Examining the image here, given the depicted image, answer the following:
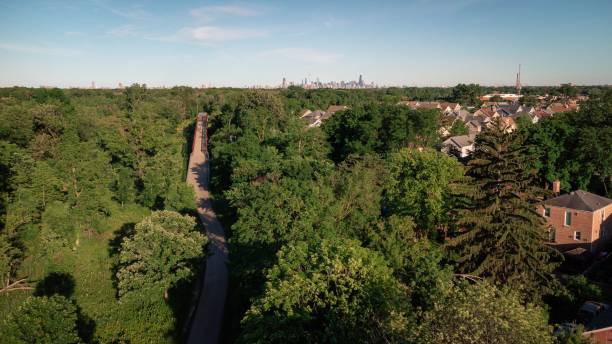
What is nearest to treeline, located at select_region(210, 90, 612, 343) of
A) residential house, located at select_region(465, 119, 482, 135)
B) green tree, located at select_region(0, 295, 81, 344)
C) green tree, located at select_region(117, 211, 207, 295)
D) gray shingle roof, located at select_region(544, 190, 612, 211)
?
green tree, located at select_region(117, 211, 207, 295)

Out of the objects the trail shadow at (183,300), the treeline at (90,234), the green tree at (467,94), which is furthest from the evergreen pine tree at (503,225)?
the green tree at (467,94)

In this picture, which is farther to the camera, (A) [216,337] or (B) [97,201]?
(B) [97,201]

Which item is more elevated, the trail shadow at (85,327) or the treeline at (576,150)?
the treeline at (576,150)

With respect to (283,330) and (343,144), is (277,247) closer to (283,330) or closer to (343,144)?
(283,330)

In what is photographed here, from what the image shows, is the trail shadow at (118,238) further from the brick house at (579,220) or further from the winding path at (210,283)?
the brick house at (579,220)

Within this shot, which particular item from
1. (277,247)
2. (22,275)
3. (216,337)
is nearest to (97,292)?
(22,275)

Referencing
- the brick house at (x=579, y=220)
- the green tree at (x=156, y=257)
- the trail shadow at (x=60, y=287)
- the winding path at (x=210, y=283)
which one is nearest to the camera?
the winding path at (x=210, y=283)
